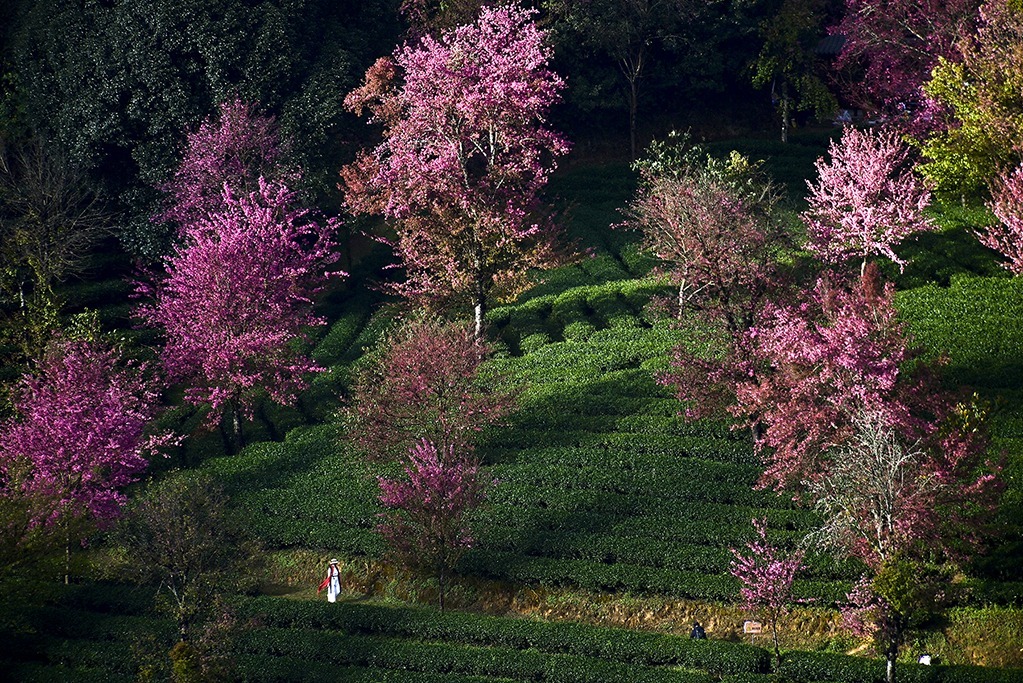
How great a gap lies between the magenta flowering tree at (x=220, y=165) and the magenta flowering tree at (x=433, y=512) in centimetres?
2483

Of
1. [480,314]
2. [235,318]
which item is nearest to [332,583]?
Answer: [235,318]

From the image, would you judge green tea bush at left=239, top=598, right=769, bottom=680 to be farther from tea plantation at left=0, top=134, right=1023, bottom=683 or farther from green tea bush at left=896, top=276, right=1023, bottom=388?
green tea bush at left=896, top=276, right=1023, bottom=388

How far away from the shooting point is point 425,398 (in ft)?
149

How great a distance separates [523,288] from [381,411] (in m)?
11.0

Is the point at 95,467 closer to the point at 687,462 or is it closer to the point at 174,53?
the point at 687,462

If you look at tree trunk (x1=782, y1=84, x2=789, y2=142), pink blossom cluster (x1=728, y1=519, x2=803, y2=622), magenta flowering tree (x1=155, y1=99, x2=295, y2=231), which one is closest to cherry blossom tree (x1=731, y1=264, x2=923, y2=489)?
pink blossom cluster (x1=728, y1=519, x2=803, y2=622)

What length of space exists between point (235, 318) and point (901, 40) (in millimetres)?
35305

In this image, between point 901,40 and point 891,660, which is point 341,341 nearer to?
point 901,40

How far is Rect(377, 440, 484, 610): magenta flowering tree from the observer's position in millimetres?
39344

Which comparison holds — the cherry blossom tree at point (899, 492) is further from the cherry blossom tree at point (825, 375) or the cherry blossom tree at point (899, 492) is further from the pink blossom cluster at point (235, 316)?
the pink blossom cluster at point (235, 316)

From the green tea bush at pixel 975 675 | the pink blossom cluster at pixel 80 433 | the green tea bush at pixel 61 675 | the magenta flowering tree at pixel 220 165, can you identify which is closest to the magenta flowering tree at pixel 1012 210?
the green tea bush at pixel 975 675

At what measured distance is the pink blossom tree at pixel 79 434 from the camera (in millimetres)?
44094

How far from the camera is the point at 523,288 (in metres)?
55.0

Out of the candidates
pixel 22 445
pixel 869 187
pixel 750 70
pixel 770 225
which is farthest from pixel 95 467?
pixel 750 70
